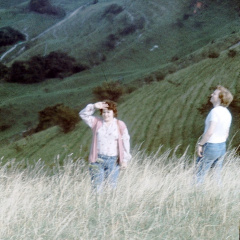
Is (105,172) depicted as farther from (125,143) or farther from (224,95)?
(224,95)

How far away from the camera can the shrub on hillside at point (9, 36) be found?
7556 cm

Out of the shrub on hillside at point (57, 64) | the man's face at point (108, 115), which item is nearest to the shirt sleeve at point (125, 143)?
the man's face at point (108, 115)

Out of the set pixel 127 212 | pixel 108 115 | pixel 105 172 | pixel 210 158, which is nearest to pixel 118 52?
pixel 210 158

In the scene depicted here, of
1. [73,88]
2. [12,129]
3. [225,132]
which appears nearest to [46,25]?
[73,88]

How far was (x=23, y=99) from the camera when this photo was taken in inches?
2463

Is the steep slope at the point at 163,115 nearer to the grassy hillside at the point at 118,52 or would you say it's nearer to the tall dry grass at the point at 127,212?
the grassy hillside at the point at 118,52

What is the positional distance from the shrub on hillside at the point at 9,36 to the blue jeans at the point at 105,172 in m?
73.5

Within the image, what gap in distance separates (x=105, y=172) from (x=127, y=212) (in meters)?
1.00

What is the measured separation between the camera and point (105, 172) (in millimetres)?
4793

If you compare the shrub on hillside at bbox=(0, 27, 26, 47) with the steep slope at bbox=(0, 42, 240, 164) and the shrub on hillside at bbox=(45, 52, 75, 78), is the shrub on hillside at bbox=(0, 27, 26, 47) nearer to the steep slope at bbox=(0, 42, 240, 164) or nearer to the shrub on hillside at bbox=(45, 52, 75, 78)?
the shrub on hillside at bbox=(45, 52, 75, 78)

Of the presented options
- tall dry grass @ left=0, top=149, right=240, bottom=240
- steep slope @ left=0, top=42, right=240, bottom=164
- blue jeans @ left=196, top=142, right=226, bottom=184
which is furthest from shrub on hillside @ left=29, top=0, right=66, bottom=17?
tall dry grass @ left=0, top=149, right=240, bottom=240

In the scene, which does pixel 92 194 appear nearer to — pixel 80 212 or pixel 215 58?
pixel 80 212

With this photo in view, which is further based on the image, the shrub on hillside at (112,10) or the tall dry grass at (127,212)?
the shrub on hillside at (112,10)

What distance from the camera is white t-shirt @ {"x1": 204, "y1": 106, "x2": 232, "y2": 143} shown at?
15.8ft
